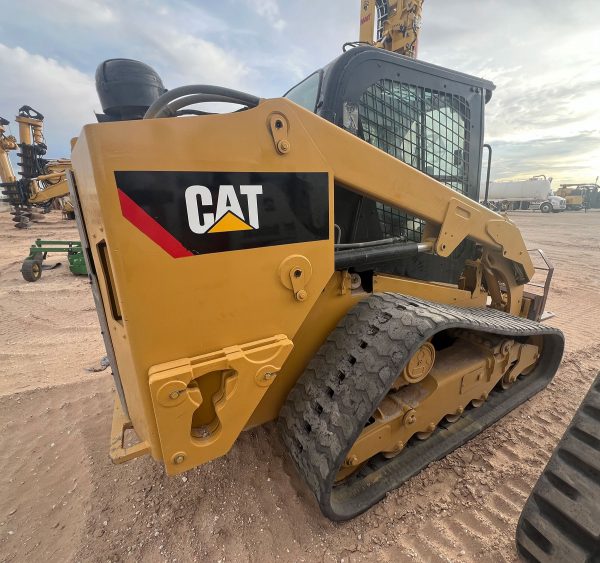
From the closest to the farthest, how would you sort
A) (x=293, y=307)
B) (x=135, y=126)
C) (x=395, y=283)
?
(x=135, y=126)
(x=293, y=307)
(x=395, y=283)

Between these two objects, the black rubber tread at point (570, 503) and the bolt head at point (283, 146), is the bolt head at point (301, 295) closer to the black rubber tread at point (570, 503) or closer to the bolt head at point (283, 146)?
the bolt head at point (283, 146)

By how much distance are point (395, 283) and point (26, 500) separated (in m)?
2.72

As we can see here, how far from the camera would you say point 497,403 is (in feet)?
8.52

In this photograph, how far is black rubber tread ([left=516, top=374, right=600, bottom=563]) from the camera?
134 centimetres

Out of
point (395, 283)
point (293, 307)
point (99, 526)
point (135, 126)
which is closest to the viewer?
point (135, 126)

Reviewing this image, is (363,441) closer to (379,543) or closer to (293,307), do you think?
(379,543)

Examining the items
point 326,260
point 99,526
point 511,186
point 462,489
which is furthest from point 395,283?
point 511,186

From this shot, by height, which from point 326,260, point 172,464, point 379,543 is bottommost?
point 379,543

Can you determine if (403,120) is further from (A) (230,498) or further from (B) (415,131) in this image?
(A) (230,498)

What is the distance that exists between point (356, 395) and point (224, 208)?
1.09 meters

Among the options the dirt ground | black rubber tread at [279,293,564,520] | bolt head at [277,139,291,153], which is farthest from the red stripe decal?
the dirt ground

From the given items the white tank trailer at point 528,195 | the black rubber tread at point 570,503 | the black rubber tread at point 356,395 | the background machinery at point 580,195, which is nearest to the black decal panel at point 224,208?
the black rubber tread at point 356,395

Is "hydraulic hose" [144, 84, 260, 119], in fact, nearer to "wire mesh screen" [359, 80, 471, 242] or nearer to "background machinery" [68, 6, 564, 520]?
"background machinery" [68, 6, 564, 520]

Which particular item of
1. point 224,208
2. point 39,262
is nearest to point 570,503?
point 224,208
